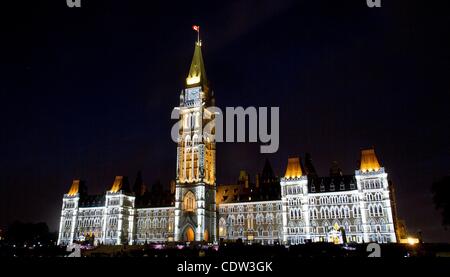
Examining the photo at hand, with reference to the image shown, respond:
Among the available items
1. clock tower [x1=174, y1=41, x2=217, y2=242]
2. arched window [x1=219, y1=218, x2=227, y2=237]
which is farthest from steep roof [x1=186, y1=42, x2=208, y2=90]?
arched window [x1=219, y1=218, x2=227, y2=237]

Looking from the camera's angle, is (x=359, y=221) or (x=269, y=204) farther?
(x=269, y=204)

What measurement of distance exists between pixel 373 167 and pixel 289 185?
20.9 meters

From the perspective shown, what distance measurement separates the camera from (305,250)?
109 feet

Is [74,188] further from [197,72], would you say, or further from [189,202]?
[197,72]

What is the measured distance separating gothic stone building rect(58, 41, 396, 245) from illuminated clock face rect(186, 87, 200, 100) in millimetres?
356

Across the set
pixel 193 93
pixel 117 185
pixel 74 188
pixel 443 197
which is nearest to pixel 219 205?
A: pixel 117 185

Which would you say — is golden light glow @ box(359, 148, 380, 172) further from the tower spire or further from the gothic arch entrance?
the tower spire

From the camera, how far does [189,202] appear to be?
3905 inches

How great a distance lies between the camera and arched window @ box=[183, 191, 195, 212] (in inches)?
3873

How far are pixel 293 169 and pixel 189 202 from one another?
30.9 meters

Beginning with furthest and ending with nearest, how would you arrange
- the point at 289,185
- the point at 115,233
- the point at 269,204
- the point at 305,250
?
1. the point at 115,233
2. the point at 269,204
3. the point at 289,185
4. the point at 305,250
